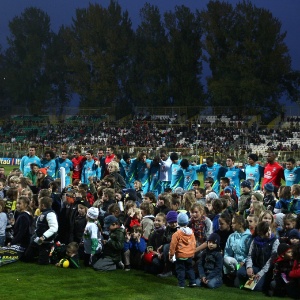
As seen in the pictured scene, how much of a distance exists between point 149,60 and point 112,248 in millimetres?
63807

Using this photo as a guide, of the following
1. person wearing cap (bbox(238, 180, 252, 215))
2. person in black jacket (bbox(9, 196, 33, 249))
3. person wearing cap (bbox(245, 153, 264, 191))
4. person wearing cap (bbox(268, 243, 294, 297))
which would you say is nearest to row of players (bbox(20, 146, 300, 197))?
person wearing cap (bbox(245, 153, 264, 191))

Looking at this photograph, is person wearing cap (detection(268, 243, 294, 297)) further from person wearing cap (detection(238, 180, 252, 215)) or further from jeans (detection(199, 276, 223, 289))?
person wearing cap (detection(238, 180, 252, 215))

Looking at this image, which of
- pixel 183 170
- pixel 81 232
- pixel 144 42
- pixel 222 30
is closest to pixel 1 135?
pixel 144 42

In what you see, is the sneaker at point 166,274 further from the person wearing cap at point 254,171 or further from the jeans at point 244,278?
the person wearing cap at point 254,171

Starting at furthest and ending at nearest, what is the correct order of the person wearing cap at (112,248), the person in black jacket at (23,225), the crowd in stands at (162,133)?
the crowd in stands at (162,133) < the person in black jacket at (23,225) < the person wearing cap at (112,248)

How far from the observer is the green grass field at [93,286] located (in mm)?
9773

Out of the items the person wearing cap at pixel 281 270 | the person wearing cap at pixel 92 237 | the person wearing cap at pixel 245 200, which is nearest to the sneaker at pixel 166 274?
the person wearing cap at pixel 92 237

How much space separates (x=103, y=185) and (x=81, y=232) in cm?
213

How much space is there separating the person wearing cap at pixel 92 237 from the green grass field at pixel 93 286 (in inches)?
12.8

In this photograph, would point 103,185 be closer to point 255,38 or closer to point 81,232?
point 81,232

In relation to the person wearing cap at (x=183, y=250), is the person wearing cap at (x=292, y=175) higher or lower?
higher

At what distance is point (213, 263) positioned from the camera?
1035 cm

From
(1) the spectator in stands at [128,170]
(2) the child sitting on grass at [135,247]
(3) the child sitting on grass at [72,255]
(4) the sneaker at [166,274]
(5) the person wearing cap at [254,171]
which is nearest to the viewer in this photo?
(4) the sneaker at [166,274]

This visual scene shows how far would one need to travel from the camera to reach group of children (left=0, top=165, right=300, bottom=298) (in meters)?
10.0
